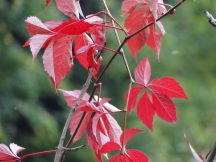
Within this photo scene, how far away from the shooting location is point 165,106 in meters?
0.63

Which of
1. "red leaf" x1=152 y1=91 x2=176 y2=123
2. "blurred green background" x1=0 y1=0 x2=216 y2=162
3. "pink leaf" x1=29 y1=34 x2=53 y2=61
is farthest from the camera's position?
"blurred green background" x1=0 y1=0 x2=216 y2=162

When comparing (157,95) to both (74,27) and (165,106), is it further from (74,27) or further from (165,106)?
(74,27)

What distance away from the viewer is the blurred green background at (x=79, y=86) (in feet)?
12.4

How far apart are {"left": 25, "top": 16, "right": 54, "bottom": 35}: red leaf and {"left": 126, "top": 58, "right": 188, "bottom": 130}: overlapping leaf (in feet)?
0.46

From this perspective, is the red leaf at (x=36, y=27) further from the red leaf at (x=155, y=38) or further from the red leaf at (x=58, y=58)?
the red leaf at (x=155, y=38)

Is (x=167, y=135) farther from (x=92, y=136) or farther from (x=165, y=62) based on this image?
(x=92, y=136)

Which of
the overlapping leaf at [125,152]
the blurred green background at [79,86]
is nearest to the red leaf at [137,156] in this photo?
the overlapping leaf at [125,152]

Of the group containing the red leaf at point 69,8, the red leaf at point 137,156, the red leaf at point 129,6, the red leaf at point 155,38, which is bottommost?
the red leaf at point 137,156

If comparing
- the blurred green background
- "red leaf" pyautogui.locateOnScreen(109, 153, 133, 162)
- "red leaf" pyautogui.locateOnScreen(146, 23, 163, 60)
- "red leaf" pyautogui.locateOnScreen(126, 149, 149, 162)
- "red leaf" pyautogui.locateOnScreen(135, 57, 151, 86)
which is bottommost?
the blurred green background

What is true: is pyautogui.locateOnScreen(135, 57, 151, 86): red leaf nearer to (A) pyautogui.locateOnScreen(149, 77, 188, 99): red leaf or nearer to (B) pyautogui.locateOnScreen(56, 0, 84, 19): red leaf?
(A) pyautogui.locateOnScreen(149, 77, 188, 99): red leaf

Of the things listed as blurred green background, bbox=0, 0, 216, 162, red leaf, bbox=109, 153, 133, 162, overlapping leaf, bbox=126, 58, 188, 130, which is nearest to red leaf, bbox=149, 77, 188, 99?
overlapping leaf, bbox=126, 58, 188, 130

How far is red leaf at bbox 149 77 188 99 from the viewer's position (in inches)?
24.3

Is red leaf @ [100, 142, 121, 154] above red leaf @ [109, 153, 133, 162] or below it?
above

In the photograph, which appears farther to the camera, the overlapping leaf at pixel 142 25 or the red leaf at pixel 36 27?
the overlapping leaf at pixel 142 25
